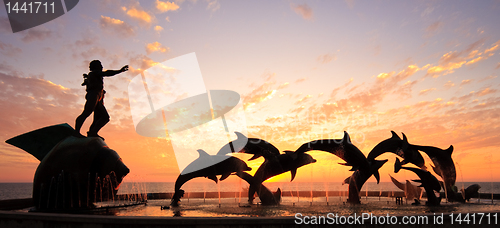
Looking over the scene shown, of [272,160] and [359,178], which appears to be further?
[359,178]

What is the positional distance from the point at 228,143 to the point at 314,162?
16.0ft

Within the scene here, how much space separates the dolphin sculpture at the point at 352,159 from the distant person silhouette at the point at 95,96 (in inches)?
396

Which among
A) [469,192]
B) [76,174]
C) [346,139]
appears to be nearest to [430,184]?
[346,139]

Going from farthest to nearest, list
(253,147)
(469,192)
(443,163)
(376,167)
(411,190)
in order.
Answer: (411,190) < (469,192) < (443,163) < (376,167) < (253,147)

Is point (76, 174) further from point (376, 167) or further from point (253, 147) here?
point (376, 167)

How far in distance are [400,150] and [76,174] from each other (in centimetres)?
1674

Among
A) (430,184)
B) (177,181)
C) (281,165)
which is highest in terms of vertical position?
(281,165)

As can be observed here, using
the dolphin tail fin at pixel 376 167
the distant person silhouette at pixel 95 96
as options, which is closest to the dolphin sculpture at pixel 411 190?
the dolphin tail fin at pixel 376 167

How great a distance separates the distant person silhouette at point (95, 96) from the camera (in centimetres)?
1257

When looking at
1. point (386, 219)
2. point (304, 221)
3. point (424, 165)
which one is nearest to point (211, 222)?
point (304, 221)

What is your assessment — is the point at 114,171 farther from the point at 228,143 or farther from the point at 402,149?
the point at 402,149

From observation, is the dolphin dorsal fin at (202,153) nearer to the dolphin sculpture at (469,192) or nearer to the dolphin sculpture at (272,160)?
the dolphin sculpture at (272,160)

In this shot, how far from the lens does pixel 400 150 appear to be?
17875 mm

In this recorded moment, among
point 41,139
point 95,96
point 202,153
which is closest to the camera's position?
point 95,96
